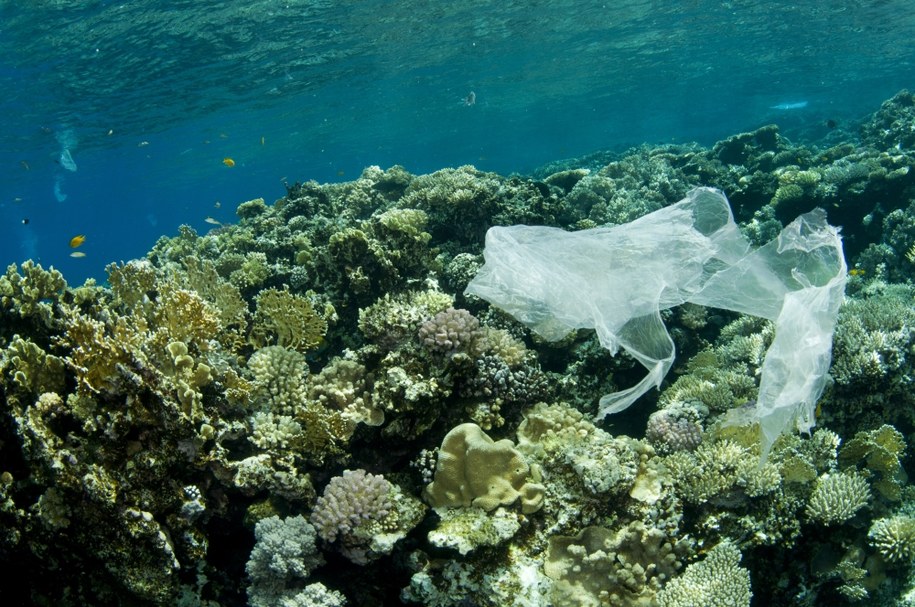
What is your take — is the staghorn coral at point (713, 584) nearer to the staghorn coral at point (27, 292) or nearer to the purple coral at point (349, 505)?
the purple coral at point (349, 505)

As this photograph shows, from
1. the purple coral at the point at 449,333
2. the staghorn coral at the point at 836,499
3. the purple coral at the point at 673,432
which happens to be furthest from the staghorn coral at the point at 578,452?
the staghorn coral at the point at 836,499

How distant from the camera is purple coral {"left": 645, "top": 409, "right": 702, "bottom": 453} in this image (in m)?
4.84

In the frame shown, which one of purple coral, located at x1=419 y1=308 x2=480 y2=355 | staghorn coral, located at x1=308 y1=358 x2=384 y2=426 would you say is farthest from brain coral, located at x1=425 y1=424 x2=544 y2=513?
purple coral, located at x1=419 y1=308 x2=480 y2=355

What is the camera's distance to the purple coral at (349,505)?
379 cm

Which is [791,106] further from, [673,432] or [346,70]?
[673,432]

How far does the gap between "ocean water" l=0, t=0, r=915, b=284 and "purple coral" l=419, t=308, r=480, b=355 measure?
15933 mm

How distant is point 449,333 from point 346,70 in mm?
29150

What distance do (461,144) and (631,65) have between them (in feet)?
183

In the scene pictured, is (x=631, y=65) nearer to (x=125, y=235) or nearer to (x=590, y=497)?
(x=590, y=497)

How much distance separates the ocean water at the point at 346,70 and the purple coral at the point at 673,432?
17.1 meters

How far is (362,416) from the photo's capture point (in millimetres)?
4430

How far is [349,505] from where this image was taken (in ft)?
12.6

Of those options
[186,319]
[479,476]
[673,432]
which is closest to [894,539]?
[673,432]

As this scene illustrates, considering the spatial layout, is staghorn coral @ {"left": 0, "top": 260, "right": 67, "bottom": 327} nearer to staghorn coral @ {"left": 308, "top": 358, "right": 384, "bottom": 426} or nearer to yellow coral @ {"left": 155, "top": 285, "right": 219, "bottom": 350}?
yellow coral @ {"left": 155, "top": 285, "right": 219, "bottom": 350}
